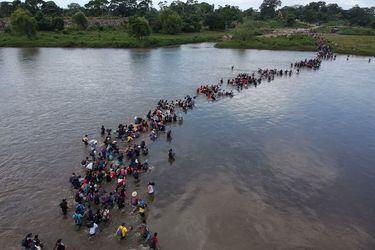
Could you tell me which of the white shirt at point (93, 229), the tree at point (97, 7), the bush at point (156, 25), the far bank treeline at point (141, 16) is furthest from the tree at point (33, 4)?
the white shirt at point (93, 229)

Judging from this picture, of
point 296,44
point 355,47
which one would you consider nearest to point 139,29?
point 296,44

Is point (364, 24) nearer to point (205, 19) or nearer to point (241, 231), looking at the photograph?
point (205, 19)

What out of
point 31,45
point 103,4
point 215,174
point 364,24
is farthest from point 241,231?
point 364,24

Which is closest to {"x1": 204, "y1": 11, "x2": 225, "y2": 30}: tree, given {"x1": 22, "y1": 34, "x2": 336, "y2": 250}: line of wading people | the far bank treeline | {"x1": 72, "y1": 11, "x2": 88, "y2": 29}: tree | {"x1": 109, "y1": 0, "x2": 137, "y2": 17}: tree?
the far bank treeline

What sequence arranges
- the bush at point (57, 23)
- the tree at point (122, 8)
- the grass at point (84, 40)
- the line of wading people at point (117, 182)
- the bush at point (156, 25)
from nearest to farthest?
1. the line of wading people at point (117, 182)
2. the grass at point (84, 40)
3. the bush at point (57, 23)
4. the bush at point (156, 25)
5. the tree at point (122, 8)

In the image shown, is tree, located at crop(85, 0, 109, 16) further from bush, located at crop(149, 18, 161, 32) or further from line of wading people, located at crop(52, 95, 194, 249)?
line of wading people, located at crop(52, 95, 194, 249)

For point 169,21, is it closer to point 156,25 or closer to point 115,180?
point 156,25

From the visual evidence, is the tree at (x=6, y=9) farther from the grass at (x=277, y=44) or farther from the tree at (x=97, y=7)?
the grass at (x=277, y=44)
